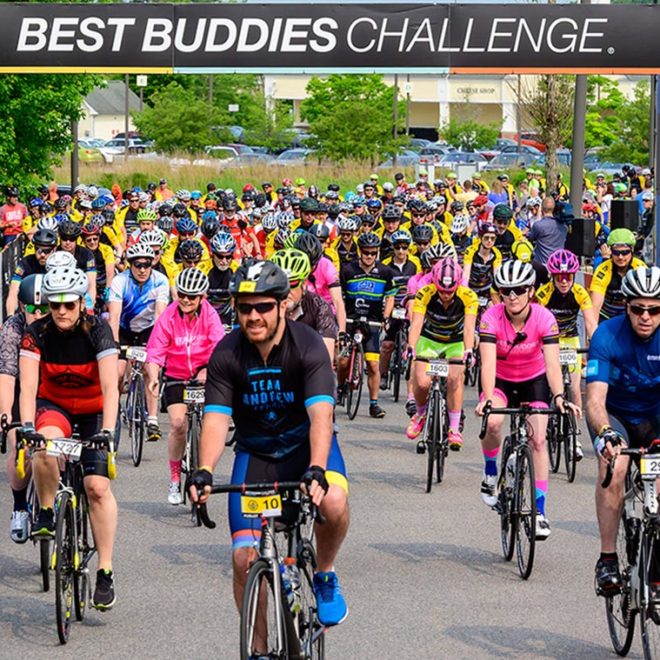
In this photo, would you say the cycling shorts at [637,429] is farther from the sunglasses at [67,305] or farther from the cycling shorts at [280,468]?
the sunglasses at [67,305]

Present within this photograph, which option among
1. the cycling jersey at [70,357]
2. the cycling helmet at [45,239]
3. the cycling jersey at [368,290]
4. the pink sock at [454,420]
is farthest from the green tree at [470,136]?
the cycling jersey at [70,357]

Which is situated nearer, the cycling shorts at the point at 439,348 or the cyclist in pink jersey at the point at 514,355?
the cyclist in pink jersey at the point at 514,355

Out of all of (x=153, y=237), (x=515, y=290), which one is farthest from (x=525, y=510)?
(x=153, y=237)

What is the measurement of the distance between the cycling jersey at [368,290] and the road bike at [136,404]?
3702mm

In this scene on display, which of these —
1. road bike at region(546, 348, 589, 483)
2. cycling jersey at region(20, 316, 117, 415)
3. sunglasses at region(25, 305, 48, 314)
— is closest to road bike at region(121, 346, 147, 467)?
sunglasses at region(25, 305, 48, 314)

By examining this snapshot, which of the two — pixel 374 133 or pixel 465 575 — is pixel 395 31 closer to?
pixel 465 575

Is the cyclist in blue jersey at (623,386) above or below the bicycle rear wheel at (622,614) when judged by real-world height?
above

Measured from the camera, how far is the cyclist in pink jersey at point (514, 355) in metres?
11.7

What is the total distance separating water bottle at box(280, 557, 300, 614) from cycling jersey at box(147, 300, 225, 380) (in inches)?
235

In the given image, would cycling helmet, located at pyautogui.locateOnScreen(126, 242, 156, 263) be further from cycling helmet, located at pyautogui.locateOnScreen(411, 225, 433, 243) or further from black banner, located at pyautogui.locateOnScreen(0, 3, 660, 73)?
black banner, located at pyautogui.locateOnScreen(0, 3, 660, 73)

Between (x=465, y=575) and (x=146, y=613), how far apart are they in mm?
2203

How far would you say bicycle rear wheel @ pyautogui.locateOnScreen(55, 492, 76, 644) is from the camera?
8914mm

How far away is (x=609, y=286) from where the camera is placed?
687 inches

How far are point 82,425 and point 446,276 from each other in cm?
615
